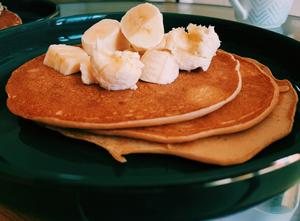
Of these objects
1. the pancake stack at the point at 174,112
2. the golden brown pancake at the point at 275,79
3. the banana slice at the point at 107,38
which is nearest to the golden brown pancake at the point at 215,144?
the pancake stack at the point at 174,112

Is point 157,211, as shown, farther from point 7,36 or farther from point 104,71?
point 7,36

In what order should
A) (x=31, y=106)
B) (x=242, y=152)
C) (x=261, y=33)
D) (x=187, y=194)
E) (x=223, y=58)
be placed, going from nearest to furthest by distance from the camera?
1. (x=187, y=194)
2. (x=242, y=152)
3. (x=31, y=106)
4. (x=223, y=58)
5. (x=261, y=33)

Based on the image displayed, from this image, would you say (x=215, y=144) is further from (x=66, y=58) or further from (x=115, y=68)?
(x=66, y=58)

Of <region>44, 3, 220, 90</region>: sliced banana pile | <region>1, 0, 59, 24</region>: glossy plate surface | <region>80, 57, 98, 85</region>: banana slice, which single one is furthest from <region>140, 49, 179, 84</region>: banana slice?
<region>1, 0, 59, 24</region>: glossy plate surface

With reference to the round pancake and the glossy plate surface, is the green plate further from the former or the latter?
the glossy plate surface

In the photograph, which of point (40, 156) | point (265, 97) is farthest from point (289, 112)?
point (40, 156)

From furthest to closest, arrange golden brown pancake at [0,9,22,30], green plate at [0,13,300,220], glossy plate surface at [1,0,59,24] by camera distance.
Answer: glossy plate surface at [1,0,59,24] → golden brown pancake at [0,9,22,30] → green plate at [0,13,300,220]
